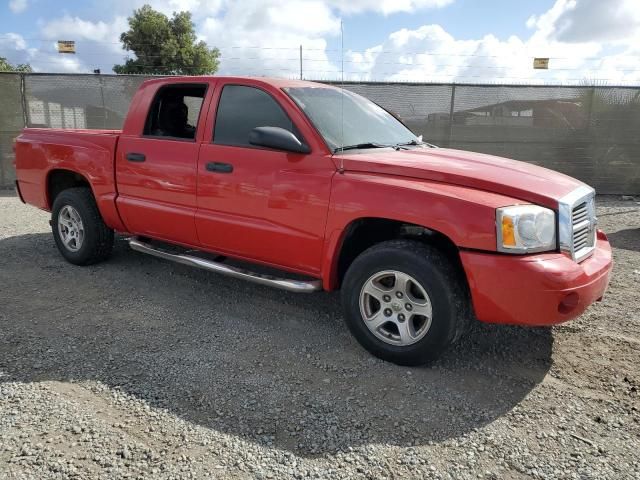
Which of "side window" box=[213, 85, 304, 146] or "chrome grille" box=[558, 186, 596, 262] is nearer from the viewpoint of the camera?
"chrome grille" box=[558, 186, 596, 262]

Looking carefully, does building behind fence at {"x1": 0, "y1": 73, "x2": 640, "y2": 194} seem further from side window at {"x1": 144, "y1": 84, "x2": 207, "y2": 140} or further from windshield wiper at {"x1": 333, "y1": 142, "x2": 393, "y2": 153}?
windshield wiper at {"x1": 333, "y1": 142, "x2": 393, "y2": 153}

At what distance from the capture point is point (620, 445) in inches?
101

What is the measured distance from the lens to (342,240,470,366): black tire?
3049 millimetres

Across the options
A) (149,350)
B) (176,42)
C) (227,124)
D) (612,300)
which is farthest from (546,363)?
(176,42)

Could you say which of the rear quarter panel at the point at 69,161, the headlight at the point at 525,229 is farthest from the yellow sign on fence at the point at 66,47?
the headlight at the point at 525,229

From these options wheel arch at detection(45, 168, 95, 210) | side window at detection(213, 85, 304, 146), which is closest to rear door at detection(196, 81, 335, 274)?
side window at detection(213, 85, 304, 146)

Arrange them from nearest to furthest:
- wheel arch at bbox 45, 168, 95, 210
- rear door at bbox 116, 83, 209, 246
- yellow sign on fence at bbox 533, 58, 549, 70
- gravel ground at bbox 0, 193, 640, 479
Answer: gravel ground at bbox 0, 193, 640, 479
rear door at bbox 116, 83, 209, 246
wheel arch at bbox 45, 168, 95, 210
yellow sign on fence at bbox 533, 58, 549, 70

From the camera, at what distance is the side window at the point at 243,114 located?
3873mm

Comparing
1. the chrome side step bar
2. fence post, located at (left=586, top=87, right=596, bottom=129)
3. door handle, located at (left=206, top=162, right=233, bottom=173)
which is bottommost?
the chrome side step bar

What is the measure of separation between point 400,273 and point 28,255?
14.6 ft

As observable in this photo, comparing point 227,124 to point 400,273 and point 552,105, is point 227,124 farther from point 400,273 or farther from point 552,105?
point 552,105

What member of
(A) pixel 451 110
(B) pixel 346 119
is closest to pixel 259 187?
(B) pixel 346 119

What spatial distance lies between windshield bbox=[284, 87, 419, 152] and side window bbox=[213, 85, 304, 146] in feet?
0.61

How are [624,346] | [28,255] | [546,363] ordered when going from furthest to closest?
[28,255], [624,346], [546,363]
